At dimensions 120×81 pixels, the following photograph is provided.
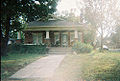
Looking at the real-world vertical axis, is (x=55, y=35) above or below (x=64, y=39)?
above

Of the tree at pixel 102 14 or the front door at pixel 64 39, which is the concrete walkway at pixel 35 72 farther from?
the front door at pixel 64 39

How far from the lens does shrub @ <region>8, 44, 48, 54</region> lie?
50.6ft

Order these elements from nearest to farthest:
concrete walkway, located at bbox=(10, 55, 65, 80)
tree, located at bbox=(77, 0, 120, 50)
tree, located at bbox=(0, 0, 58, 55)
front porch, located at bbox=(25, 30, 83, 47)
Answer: concrete walkway, located at bbox=(10, 55, 65, 80) < tree, located at bbox=(0, 0, 58, 55) < tree, located at bbox=(77, 0, 120, 50) < front porch, located at bbox=(25, 30, 83, 47)

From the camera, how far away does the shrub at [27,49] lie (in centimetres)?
1543

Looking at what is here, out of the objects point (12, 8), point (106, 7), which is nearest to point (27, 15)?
point (12, 8)

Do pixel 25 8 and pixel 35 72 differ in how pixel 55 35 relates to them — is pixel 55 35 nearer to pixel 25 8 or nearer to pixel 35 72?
pixel 25 8

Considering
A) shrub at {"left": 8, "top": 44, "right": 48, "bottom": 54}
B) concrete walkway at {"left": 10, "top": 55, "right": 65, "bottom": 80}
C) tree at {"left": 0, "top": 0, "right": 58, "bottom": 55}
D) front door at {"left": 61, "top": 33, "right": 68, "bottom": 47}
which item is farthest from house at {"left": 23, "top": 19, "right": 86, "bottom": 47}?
→ concrete walkway at {"left": 10, "top": 55, "right": 65, "bottom": 80}

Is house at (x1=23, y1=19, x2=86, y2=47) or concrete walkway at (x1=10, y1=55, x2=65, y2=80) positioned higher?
house at (x1=23, y1=19, x2=86, y2=47)

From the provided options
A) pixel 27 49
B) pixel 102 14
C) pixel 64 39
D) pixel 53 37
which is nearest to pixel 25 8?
pixel 27 49

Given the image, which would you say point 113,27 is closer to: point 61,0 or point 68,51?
point 68,51

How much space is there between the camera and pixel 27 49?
621 inches

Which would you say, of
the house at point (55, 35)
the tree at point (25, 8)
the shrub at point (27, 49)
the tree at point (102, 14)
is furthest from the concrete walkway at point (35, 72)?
the house at point (55, 35)

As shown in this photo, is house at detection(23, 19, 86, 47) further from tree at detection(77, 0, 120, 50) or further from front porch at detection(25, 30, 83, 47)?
tree at detection(77, 0, 120, 50)

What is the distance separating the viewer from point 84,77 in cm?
561
